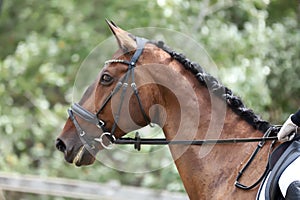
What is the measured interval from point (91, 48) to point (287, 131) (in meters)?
6.97

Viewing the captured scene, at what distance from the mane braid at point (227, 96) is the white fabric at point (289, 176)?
0.50 meters

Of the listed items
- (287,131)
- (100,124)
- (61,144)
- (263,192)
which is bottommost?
(61,144)

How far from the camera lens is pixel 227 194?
175 inches

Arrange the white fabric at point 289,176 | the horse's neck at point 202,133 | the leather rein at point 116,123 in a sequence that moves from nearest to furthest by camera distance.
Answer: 1. the white fabric at point 289,176
2. the horse's neck at point 202,133
3. the leather rein at point 116,123

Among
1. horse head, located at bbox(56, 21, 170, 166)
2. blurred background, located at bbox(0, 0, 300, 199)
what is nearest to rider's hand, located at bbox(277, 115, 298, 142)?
horse head, located at bbox(56, 21, 170, 166)

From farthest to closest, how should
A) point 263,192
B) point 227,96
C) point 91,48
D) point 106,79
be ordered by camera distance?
point 91,48, point 106,79, point 227,96, point 263,192

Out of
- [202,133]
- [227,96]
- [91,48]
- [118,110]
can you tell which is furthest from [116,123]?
[91,48]

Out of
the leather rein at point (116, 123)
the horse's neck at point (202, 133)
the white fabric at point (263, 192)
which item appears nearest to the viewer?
the white fabric at point (263, 192)

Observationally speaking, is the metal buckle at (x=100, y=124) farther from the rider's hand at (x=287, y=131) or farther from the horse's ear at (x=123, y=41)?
the rider's hand at (x=287, y=131)

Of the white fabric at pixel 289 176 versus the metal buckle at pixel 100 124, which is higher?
the white fabric at pixel 289 176

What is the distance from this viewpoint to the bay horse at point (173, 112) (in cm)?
461

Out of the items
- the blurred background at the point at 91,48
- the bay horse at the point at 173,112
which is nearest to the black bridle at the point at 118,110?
the bay horse at the point at 173,112

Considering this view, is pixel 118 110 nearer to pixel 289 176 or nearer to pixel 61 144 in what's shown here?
pixel 61 144

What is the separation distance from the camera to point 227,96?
15.3 ft
